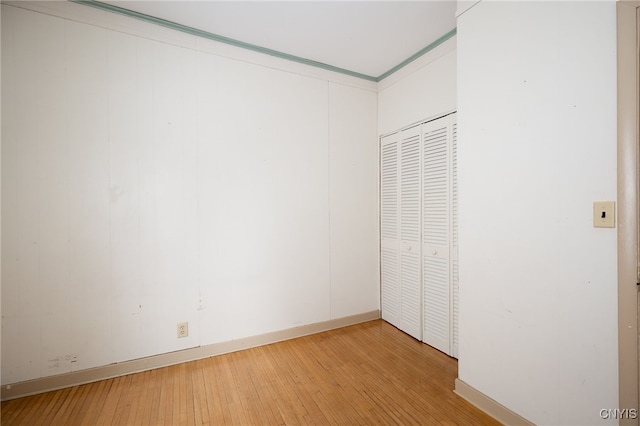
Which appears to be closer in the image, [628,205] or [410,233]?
[628,205]

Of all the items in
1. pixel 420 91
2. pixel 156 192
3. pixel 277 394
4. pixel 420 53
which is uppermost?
pixel 420 53

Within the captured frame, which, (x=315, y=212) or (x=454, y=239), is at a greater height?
(x=315, y=212)

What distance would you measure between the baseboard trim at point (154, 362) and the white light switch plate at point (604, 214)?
2.19 meters

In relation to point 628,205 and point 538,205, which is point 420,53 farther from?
point 628,205

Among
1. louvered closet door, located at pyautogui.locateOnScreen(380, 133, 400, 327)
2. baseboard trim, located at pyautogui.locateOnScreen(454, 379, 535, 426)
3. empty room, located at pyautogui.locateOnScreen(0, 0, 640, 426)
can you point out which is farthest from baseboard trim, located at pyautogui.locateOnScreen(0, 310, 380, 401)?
baseboard trim, located at pyautogui.locateOnScreen(454, 379, 535, 426)

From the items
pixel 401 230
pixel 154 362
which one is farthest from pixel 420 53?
pixel 154 362

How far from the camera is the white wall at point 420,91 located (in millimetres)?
2205

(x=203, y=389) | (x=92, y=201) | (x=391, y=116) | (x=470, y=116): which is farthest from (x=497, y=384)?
(x=92, y=201)

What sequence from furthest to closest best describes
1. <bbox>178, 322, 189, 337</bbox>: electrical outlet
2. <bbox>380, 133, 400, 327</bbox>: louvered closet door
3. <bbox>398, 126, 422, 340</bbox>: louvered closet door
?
<bbox>380, 133, 400, 327</bbox>: louvered closet door → <bbox>398, 126, 422, 340</bbox>: louvered closet door → <bbox>178, 322, 189, 337</bbox>: electrical outlet

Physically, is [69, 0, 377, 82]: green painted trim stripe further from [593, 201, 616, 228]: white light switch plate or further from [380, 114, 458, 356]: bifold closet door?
[593, 201, 616, 228]: white light switch plate

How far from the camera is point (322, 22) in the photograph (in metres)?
2.09

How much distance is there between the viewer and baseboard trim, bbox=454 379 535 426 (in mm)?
1461

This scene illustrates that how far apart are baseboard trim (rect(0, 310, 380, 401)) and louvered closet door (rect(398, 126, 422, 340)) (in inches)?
24.9

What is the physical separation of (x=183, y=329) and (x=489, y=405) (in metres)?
2.15
